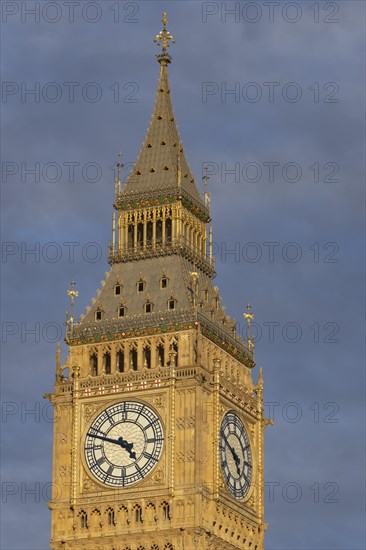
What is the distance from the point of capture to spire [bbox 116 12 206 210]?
133m

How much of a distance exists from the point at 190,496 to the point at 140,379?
631cm

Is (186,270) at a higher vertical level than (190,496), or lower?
higher

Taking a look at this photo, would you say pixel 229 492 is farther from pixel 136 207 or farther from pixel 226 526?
pixel 136 207

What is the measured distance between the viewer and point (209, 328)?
Result: 129000mm

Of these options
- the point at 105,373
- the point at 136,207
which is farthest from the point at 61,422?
the point at 136,207

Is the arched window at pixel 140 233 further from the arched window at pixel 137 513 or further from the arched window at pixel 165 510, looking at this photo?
the arched window at pixel 165 510

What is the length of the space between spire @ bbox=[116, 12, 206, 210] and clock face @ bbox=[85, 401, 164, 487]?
1163 centimetres

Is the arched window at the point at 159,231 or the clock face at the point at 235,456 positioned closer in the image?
the clock face at the point at 235,456

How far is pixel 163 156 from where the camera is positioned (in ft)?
440

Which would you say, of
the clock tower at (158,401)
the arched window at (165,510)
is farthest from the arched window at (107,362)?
the arched window at (165,510)

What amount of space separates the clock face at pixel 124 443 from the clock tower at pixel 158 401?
5 cm

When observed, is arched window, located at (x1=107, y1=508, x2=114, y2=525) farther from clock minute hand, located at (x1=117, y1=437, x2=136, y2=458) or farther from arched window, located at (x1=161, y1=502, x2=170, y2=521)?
clock minute hand, located at (x1=117, y1=437, x2=136, y2=458)

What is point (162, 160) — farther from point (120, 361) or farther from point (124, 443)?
point (124, 443)

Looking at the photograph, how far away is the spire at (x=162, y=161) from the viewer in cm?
13300
